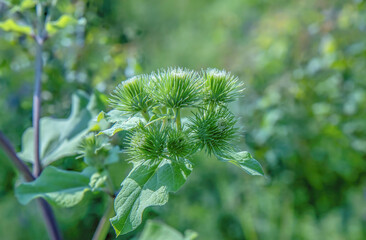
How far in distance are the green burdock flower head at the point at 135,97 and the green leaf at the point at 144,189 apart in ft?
0.32

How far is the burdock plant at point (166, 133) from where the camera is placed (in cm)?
59

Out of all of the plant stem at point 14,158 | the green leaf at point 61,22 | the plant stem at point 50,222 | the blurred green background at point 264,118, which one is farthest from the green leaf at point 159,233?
the green leaf at point 61,22

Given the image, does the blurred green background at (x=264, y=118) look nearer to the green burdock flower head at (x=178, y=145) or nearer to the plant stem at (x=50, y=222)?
the plant stem at (x=50, y=222)

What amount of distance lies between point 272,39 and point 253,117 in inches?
32.2

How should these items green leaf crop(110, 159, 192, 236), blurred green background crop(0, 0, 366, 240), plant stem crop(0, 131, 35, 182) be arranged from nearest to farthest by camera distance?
green leaf crop(110, 159, 192, 236), plant stem crop(0, 131, 35, 182), blurred green background crop(0, 0, 366, 240)

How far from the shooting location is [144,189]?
604 millimetres

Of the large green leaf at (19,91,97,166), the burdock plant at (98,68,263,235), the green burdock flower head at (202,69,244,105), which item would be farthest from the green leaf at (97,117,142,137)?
the large green leaf at (19,91,97,166)

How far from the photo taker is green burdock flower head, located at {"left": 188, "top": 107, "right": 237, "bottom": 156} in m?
0.63

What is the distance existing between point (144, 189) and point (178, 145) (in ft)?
0.30

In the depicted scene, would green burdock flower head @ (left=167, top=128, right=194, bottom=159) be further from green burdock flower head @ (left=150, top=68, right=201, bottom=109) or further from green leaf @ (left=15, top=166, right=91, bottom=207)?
green leaf @ (left=15, top=166, right=91, bottom=207)

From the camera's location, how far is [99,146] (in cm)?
77

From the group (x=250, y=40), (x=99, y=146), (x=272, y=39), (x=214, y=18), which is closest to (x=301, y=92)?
(x=272, y=39)

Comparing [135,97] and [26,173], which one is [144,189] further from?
[26,173]

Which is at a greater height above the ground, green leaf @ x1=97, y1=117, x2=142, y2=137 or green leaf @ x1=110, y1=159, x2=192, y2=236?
green leaf @ x1=97, y1=117, x2=142, y2=137
